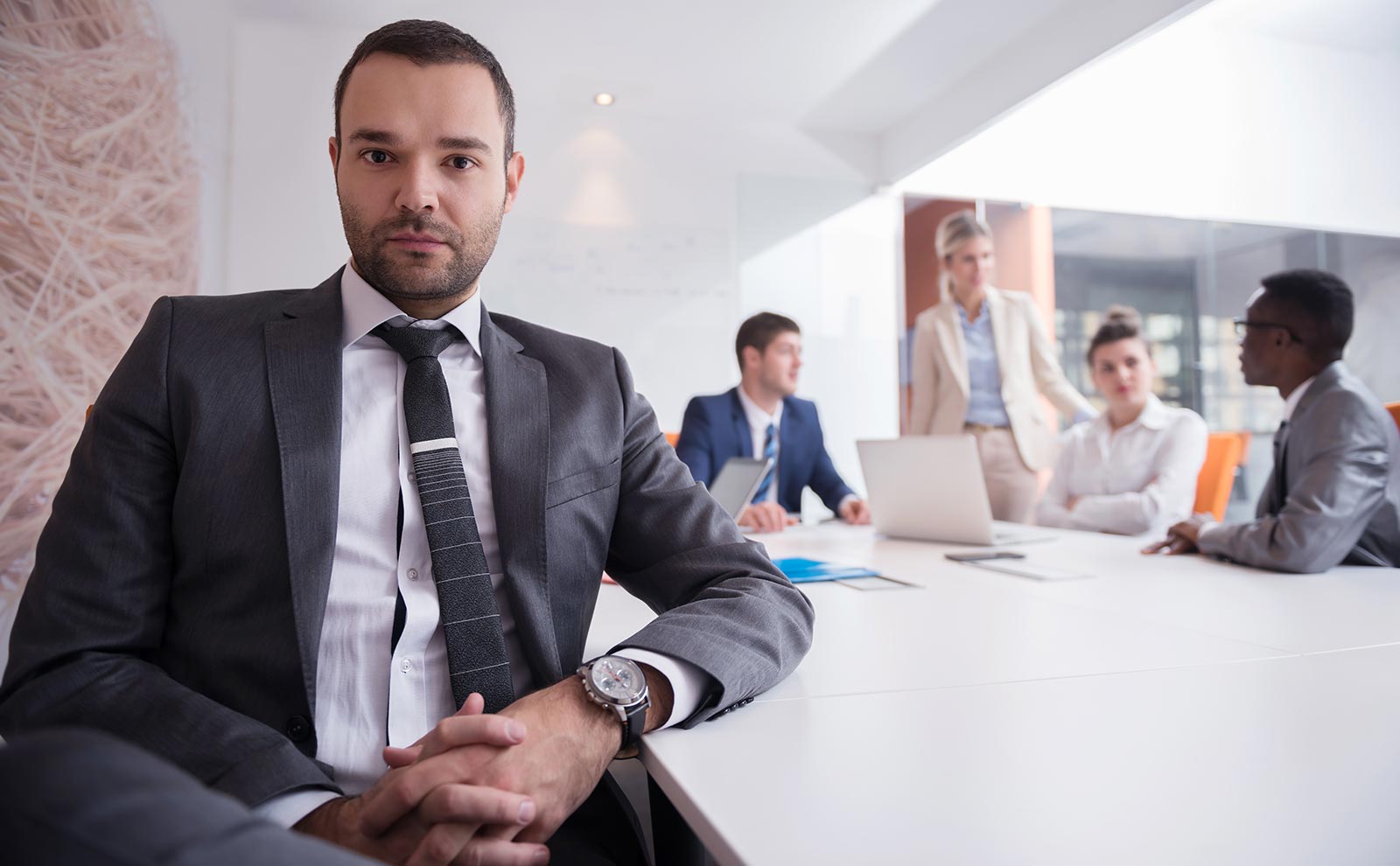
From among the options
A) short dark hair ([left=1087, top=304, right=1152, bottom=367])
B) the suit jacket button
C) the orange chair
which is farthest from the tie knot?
the orange chair

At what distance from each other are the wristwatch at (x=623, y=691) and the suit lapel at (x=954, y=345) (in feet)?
13.5

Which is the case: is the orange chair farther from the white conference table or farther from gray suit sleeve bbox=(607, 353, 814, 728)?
gray suit sleeve bbox=(607, 353, 814, 728)

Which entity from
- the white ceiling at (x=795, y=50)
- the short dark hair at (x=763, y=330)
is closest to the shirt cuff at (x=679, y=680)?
the short dark hair at (x=763, y=330)

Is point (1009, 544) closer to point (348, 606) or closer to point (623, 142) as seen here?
point (348, 606)

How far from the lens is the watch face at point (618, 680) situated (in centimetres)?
84

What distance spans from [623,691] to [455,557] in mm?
272

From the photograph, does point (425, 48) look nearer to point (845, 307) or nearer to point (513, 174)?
point (513, 174)

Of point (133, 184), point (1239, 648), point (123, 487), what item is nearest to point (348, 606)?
point (123, 487)

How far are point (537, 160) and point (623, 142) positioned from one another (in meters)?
0.55

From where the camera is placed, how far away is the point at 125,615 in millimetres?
897

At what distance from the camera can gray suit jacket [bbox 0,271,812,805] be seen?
0.84 metres

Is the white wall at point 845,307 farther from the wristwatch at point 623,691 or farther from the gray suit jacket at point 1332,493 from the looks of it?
the wristwatch at point 623,691

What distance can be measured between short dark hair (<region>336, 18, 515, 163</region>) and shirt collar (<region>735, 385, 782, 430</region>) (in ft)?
7.66

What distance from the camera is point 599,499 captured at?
1.13 meters
